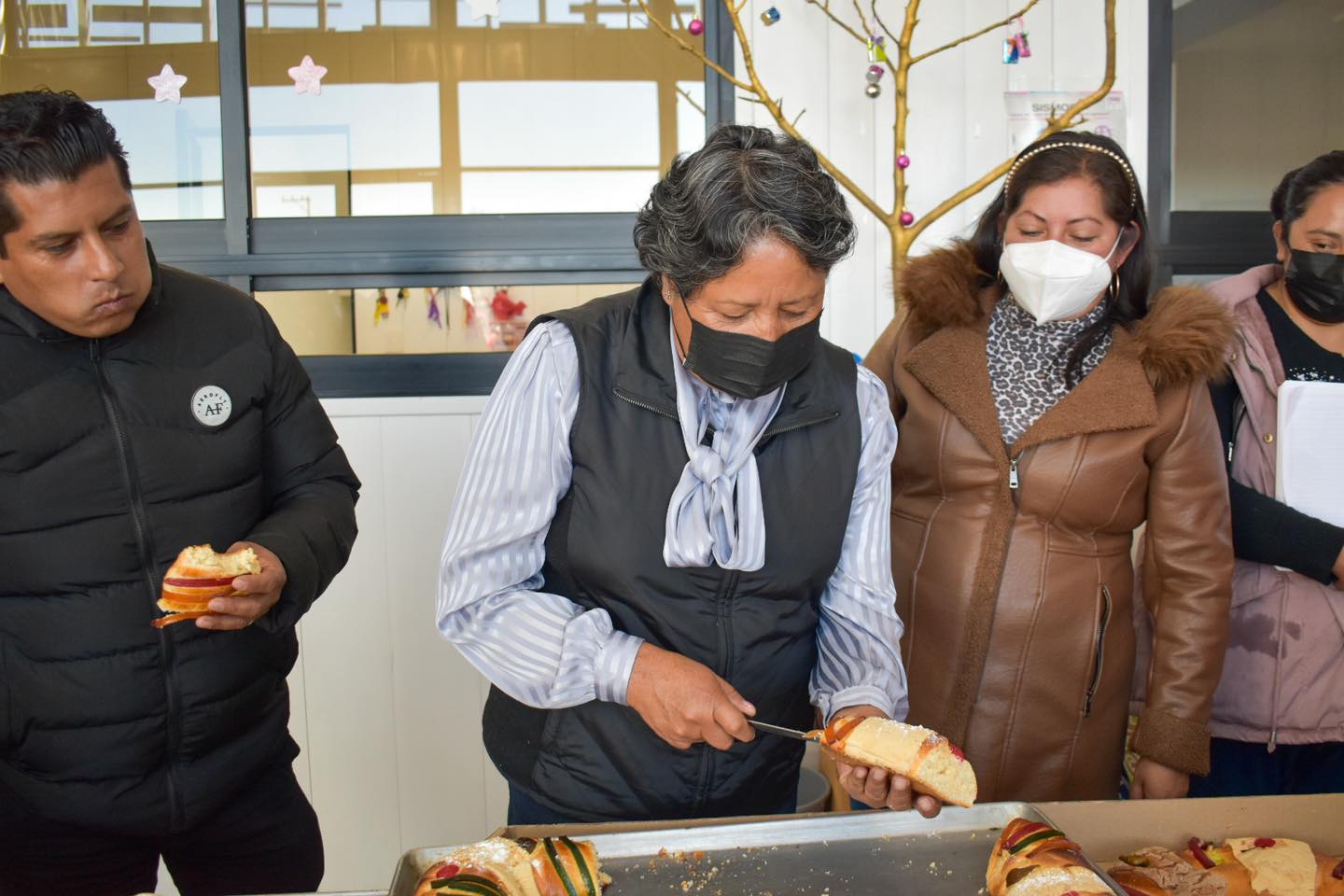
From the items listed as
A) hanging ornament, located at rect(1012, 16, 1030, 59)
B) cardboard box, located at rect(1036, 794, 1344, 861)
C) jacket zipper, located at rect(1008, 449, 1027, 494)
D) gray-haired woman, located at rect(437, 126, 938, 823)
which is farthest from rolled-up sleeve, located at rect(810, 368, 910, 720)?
hanging ornament, located at rect(1012, 16, 1030, 59)

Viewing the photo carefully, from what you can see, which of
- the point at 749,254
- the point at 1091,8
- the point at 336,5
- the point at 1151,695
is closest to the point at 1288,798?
the point at 1151,695

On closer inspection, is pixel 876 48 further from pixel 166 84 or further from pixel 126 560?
pixel 126 560

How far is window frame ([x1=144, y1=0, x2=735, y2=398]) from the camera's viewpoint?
10.2 feet

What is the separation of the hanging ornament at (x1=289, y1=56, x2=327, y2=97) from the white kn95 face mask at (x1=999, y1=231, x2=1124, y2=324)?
2.07 meters

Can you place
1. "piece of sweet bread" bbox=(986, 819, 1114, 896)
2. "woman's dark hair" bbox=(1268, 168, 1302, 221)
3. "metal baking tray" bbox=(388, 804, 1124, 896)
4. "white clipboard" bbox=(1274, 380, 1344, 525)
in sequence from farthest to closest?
"woman's dark hair" bbox=(1268, 168, 1302, 221) → "white clipboard" bbox=(1274, 380, 1344, 525) → "metal baking tray" bbox=(388, 804, 1124, 896) → "piece of sweet bread" bbox=(986, 819, 1114, 896)

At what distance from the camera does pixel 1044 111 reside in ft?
10.1

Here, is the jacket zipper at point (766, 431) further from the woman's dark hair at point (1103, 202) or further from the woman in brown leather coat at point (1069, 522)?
the woman's dark hair at point (1103, 202)

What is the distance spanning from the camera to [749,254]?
1.44m

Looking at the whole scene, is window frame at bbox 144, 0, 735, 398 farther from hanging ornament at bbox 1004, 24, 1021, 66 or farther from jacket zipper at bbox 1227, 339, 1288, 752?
jacket zipper at bbox 1227, 339, 1288, 752

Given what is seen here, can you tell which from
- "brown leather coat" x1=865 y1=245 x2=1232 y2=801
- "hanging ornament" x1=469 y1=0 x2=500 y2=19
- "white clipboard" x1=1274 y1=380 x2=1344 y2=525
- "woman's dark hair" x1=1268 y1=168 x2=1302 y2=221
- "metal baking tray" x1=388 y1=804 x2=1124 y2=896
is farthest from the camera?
"hanging ornament" x1=469 y1=0 x2=500 y2=19

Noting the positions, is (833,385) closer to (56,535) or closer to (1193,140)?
(56,535)

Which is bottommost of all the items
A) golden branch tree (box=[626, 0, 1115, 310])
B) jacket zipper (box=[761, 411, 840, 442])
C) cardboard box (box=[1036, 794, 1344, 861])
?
cardboard box (box=[1036, 794, 1344, 861])

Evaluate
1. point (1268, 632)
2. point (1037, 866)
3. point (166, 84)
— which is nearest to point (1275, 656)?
point (1268, 632)

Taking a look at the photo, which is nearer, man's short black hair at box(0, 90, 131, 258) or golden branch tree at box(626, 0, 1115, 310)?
man's short black hair at box(0, 90, 131, 258)
